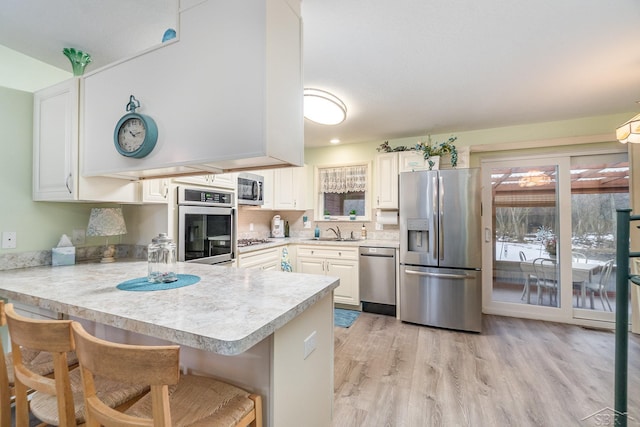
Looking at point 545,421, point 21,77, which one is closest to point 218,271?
point 21,77

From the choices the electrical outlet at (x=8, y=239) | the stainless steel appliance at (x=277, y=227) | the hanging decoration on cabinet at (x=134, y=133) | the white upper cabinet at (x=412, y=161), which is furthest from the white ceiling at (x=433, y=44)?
the stainless steel appliance at (x=277, y=227)

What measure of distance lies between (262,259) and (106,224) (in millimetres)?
1643

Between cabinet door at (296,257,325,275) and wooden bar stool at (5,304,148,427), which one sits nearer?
wooden bar stool at (5,304,148,427)

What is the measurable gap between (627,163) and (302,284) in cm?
410

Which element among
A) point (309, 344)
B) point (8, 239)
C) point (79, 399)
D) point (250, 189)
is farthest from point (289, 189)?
point (79, 399)

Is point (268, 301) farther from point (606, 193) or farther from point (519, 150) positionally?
point (606, 193)

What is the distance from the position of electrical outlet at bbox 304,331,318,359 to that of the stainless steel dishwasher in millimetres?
2282

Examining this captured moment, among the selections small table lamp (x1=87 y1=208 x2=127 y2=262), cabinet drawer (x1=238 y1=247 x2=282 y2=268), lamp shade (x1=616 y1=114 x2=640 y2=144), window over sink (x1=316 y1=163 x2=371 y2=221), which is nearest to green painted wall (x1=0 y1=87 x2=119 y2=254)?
small table lamp (x1=87 y1=208 x2=127 y2=262)

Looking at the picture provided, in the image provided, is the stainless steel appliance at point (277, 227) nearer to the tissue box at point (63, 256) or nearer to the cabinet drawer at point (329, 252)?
the cabinet drawer at point (329, 252)

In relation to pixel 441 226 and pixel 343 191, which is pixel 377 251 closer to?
pixel 441 226

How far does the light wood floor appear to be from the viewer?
177 centimetres

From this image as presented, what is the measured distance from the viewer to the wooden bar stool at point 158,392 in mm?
683

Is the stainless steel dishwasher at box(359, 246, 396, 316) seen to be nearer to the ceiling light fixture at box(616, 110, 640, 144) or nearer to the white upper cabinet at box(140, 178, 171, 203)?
the ceiling light fixture at box(616, 110, 640, 144)

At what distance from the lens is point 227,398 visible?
981mm
